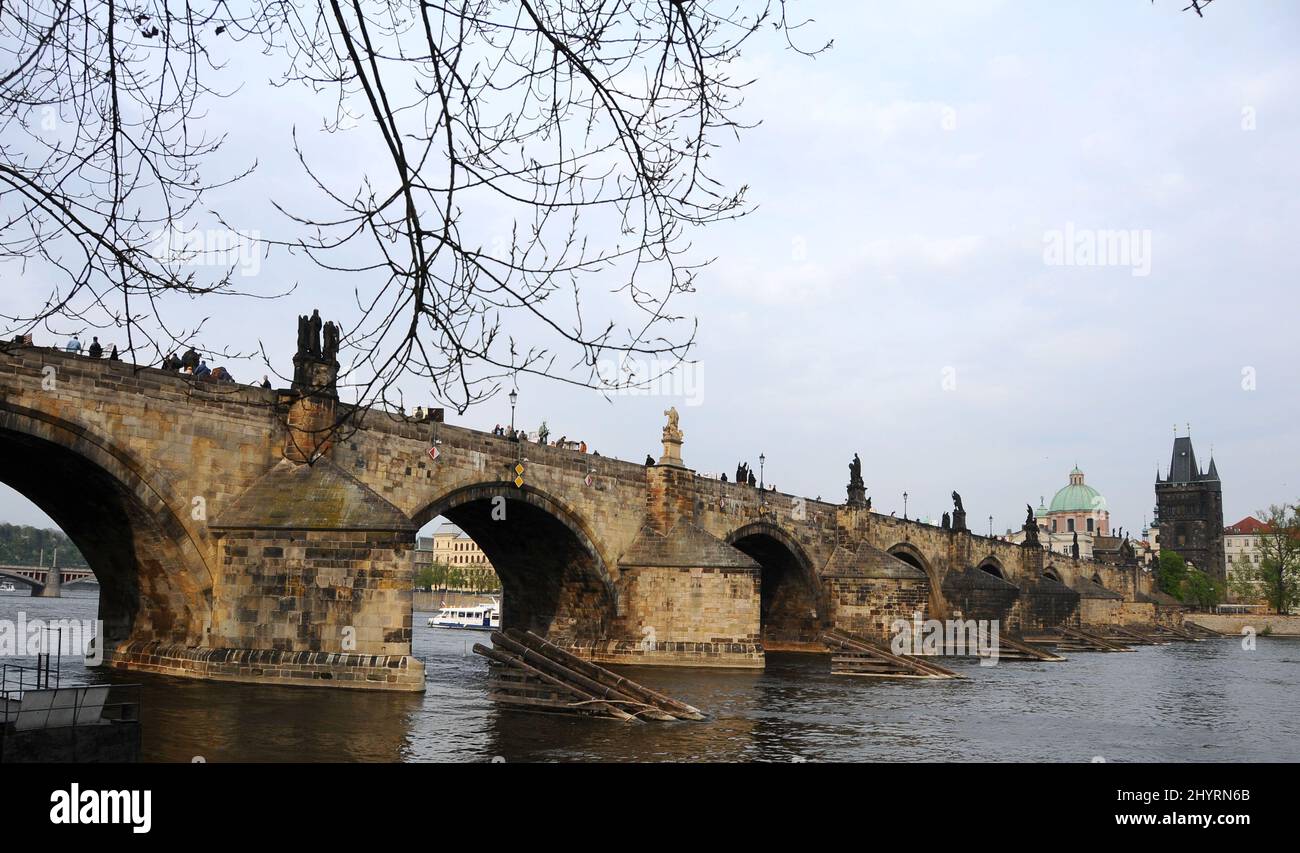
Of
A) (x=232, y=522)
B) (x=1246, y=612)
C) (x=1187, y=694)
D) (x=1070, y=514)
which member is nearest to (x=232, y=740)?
(x=232, y=522)

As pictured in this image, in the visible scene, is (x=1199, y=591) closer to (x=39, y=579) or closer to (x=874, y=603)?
(x=874, y=603)

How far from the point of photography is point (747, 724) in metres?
17.8

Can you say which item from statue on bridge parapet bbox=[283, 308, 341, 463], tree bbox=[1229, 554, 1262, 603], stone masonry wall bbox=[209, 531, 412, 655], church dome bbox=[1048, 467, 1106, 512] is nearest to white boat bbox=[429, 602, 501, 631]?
statue on bridge parapet bbox=[283, 308, 341, 463]

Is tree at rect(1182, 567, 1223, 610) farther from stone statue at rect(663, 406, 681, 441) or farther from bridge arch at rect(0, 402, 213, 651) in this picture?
bridge arch at rect(0, 402, 213, 651)

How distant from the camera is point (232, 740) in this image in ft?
42.5

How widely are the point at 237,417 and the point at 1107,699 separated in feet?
71.2

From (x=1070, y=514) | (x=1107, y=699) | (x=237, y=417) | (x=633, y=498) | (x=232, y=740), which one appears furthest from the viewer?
(x=1070, y=514)

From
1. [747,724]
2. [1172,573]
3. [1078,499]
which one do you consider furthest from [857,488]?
[1078,499]

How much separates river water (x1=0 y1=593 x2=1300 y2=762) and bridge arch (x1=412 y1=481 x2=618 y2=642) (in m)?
3.81

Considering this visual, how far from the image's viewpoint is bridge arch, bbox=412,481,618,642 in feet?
94.9

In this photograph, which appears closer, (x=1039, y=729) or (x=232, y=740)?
(x=232, y=740)

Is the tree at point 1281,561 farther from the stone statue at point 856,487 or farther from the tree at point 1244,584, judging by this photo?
the stone statue at point 856,487
